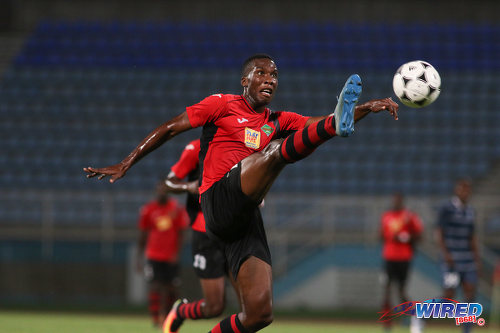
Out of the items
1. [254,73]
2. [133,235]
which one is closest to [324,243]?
[133,235]

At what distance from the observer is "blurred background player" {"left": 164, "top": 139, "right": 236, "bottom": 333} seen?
260 inches

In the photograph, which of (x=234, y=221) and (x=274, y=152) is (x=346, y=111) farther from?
(x=234, y=221)

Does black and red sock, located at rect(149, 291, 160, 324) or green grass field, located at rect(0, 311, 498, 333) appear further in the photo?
black and red sock, located at rect(149, 291, 160, 324)

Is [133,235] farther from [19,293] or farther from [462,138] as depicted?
[462,138]

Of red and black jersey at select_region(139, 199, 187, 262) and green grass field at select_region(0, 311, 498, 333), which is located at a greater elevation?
red and black jersey at select_region(139, 199, 187, 262)

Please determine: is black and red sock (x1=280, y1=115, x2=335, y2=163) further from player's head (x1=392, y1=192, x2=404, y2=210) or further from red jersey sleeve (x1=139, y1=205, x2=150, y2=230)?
player's head (x1=392, y1=192, x2=404, y2=210)

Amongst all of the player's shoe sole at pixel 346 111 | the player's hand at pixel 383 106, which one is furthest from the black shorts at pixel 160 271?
the player's shoe sole at pixel 346 111

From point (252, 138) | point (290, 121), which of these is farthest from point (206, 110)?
point (290, 121)

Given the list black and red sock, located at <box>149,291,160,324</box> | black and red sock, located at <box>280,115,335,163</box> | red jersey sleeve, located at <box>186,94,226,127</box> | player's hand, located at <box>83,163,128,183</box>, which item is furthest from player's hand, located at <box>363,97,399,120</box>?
black and red sock, located at <box>149,291,160,324</box>

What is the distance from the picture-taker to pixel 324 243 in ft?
44.8

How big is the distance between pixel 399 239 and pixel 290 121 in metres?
5.99

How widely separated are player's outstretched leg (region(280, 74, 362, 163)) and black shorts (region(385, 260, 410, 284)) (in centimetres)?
696

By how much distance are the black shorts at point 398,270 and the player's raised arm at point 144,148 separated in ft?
22.3

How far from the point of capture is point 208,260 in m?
6.69
